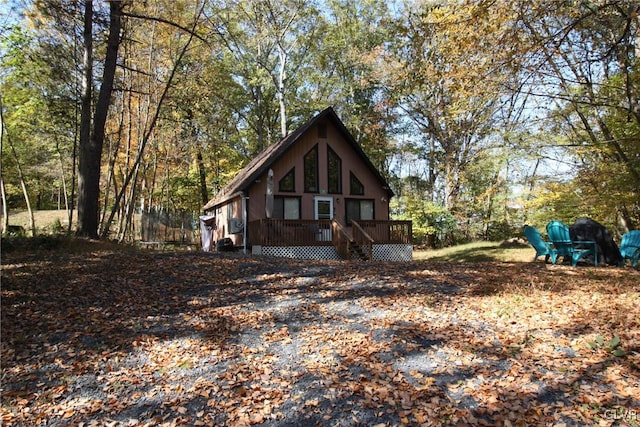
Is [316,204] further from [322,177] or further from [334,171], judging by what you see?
[334,171]

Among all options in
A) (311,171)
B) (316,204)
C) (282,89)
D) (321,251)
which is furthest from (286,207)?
(282,89)

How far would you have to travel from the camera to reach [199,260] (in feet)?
31.0

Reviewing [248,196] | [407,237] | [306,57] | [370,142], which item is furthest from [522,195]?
[306,57]

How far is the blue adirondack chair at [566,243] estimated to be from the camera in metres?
10.1

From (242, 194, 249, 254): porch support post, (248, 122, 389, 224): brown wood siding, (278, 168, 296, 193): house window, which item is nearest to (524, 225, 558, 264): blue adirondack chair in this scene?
(248, 122, 389, 224): brown wood siding

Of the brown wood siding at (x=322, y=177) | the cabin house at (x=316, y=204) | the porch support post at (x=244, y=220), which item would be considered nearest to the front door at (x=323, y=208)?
the cabin house at (x=316, y=204)

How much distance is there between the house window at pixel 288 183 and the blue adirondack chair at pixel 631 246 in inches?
438

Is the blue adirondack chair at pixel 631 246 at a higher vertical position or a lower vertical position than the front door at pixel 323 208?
lower

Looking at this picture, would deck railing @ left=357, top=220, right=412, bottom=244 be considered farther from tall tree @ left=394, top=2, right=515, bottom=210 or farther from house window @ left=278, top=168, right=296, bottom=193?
tall tree @ left=394, top=2, right=515, bottom=210

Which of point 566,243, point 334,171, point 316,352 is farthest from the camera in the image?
point 334,171

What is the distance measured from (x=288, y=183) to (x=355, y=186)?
318 centimetres

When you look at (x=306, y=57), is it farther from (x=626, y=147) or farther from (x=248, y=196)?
(x=626, y=147)

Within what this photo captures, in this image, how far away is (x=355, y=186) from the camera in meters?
17.4

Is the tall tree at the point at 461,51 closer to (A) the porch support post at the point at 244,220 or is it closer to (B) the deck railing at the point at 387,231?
(B) the deck railing at the point at 387,231
